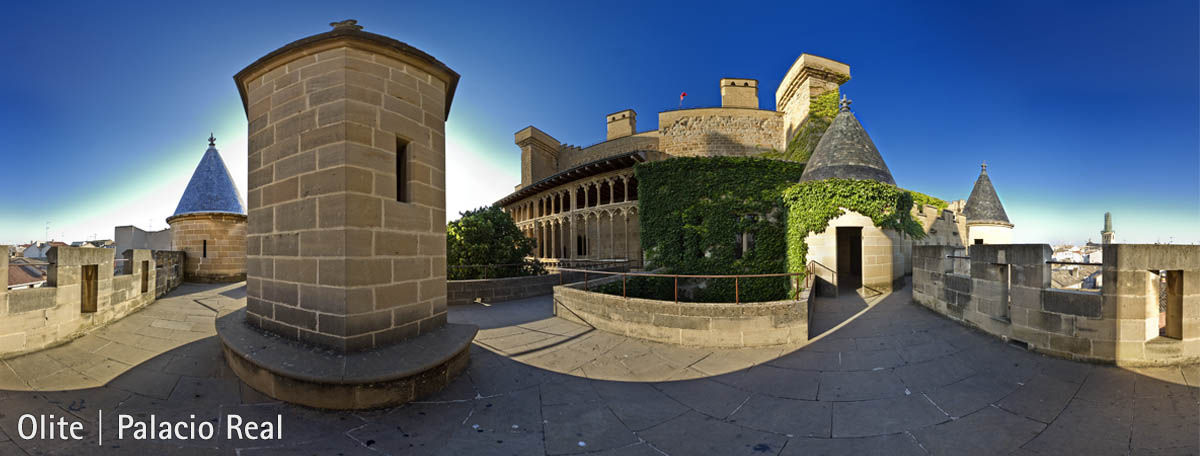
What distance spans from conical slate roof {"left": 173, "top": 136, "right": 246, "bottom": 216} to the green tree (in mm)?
8041

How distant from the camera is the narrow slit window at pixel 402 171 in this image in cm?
392

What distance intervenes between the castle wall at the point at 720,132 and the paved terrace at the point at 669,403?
2554 centimetres

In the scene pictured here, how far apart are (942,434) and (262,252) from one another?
270 inches

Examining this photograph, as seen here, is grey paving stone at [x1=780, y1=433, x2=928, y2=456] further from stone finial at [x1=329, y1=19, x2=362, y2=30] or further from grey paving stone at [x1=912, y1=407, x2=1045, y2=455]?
stone finial at [x1=329, y1=19, x2=362, y2=30]

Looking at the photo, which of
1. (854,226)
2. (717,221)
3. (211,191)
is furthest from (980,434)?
(211,191)

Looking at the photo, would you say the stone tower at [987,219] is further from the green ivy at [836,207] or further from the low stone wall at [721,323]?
the low stone wall at [721,323]

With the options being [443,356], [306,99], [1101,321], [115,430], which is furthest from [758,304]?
[115,430]

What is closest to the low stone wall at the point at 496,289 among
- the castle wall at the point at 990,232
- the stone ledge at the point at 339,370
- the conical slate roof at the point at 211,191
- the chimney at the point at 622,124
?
the stone ledge at the point at 339,370

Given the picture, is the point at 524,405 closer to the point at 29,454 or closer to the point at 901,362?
the point at 29,454

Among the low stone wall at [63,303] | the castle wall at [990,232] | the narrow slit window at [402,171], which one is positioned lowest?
the low stone wall at [63,303]

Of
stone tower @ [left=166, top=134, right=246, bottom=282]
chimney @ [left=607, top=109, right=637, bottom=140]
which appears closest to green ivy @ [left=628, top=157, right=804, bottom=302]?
stone tower @ [left=166, top=134, right=246, bottom=282]

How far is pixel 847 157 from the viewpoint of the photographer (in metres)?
11.9

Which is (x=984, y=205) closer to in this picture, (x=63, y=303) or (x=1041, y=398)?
(x=1041, y=398)

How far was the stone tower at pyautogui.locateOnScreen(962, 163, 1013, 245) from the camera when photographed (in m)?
19.4
